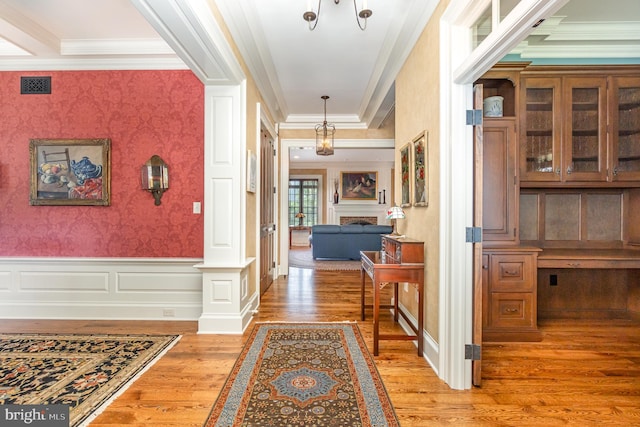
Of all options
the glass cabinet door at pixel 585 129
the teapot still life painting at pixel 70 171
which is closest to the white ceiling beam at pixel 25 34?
the teapot still life painting at pixel 70 171

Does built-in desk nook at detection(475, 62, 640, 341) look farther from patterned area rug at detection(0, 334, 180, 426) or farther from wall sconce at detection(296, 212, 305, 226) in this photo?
wall sconce at detection(296, 212, 305, 226)

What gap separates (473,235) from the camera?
2018 mm

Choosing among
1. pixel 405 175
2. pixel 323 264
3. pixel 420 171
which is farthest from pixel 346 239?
pixel 420 171

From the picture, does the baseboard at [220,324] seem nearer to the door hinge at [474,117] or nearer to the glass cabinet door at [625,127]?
the door hinge at [474,117]

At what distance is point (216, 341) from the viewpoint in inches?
108

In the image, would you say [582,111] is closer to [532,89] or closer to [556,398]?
[532,89]

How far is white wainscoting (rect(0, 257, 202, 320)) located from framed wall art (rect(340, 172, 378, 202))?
8334 mm

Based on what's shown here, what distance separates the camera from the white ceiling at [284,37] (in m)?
2.57

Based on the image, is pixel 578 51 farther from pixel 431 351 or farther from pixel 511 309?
pixel 431 351

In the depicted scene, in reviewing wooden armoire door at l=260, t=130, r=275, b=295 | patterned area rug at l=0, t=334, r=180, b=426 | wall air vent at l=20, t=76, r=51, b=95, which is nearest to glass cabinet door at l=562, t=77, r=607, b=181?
wooden armoire door at l=260, t=130, r=275, b=295

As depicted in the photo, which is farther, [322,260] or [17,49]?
[322,260]

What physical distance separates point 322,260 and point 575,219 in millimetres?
4922

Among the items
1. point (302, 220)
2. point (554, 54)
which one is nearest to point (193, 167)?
point (554, 54)

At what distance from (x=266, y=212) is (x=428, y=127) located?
109 inches
